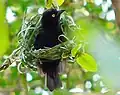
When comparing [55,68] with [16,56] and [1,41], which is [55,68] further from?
[1,41]

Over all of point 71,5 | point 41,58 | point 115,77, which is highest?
point 71,5

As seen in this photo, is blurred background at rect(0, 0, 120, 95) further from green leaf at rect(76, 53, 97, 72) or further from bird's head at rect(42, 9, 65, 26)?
A: green leaf at rect(76, 53, 97, 72)

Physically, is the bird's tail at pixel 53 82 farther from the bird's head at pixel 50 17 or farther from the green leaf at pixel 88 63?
the green leaf at pixel 88 63

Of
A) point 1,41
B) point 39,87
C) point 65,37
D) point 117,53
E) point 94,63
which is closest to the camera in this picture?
point 1,41

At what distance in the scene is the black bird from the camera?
961mm

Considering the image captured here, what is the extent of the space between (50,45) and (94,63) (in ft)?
1.08

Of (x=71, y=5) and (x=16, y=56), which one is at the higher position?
(x=71, y=5)

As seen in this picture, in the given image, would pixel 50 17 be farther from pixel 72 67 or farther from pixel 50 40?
pixel 72 67

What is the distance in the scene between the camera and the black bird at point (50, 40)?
96 centimetres

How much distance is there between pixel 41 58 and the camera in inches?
36.9

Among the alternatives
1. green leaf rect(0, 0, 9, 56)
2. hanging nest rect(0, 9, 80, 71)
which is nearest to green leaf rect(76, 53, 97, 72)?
hanging nest rect(0, 9, 80, 71)

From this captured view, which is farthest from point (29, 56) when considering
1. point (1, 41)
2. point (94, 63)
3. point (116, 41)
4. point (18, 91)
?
point (18, 91)

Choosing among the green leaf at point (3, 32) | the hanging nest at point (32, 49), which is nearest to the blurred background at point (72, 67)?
Answer: the hanging nest at point (32, 49)

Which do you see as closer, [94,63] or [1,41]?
[1,41]
